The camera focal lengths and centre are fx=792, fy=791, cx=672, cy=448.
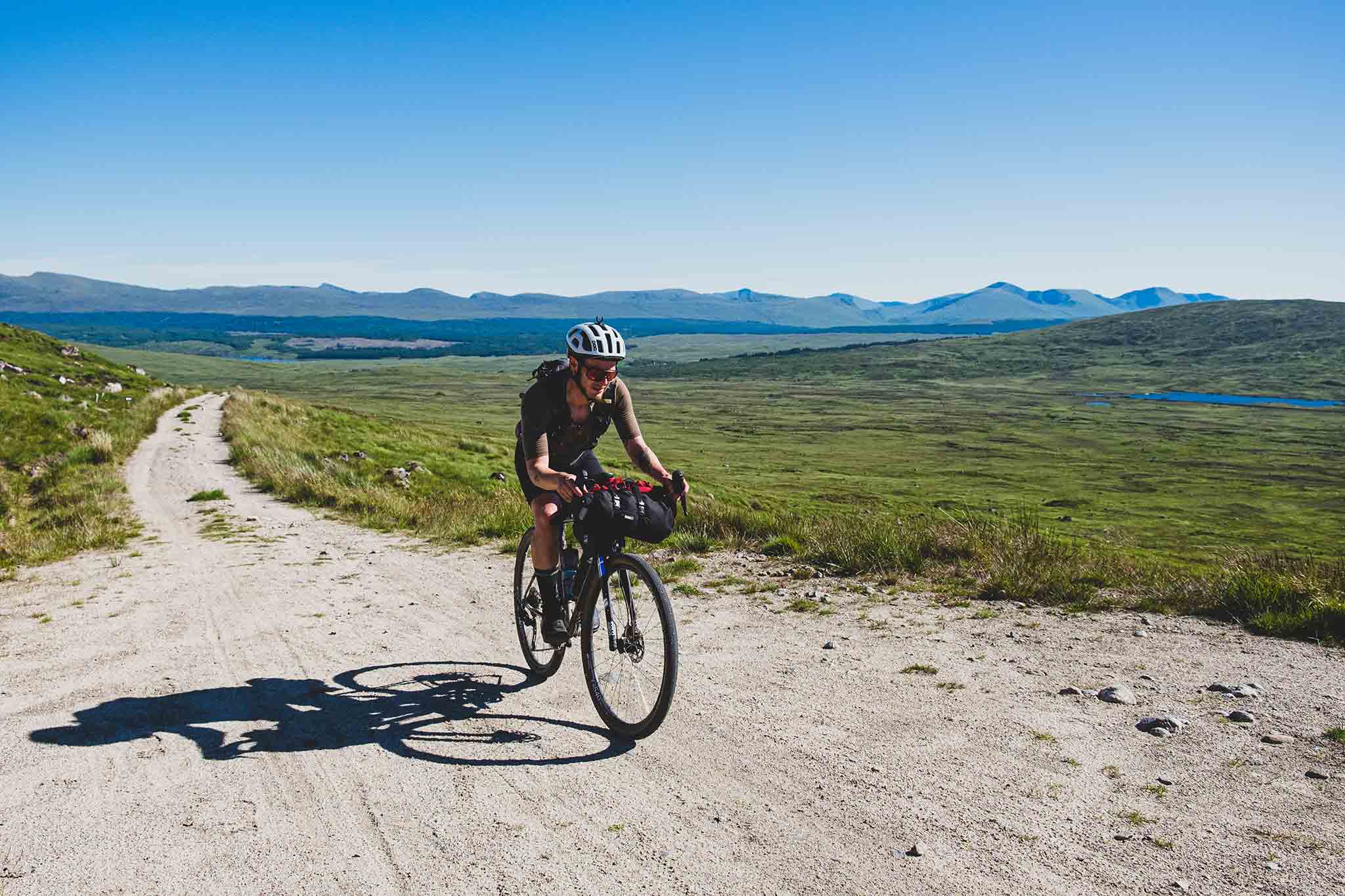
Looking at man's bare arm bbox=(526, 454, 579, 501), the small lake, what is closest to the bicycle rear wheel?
man's bare arm bbox=(526, 454, 579, 501)

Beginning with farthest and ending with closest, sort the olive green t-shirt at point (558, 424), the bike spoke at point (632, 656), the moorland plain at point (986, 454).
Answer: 1. the moorland plain at point (986, 454)
2. the olive green t-shirt at point (558, 424)
3. the bike spoke at point (632, 656)

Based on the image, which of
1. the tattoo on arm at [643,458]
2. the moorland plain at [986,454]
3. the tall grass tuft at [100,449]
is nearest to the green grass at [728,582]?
the tattoo on arm at [643,458]

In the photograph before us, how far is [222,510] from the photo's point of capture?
18094 mm

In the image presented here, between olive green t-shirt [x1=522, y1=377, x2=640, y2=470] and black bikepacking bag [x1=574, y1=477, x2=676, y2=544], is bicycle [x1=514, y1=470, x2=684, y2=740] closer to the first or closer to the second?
black bikepacking bag [x1=574, y1=477, x2=676, y2=544]

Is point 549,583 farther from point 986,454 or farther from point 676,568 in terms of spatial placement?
point 986,454

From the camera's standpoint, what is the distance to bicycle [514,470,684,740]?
566 centimetres

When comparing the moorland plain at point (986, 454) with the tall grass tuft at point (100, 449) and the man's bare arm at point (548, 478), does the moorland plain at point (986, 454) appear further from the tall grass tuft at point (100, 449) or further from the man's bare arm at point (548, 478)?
the man's bare arm at point (548, 478)

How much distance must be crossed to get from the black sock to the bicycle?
0.38 feet

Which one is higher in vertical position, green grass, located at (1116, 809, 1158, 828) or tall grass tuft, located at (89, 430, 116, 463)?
green grass, located at (1116, 809, 1158, 828)

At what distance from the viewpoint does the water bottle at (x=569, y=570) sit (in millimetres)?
6598

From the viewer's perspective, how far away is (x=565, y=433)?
6.57 m

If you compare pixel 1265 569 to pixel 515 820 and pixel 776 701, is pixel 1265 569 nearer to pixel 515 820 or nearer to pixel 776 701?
pixel 776 701

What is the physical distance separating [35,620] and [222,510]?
9.53m

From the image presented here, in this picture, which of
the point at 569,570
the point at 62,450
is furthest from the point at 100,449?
the point at 569,570
